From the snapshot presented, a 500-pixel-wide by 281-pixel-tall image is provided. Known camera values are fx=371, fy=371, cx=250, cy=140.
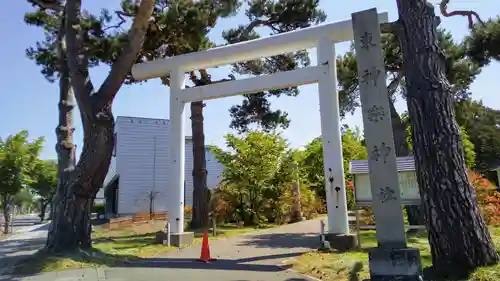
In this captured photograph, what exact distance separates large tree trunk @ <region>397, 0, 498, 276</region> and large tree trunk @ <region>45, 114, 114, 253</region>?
24.2ft

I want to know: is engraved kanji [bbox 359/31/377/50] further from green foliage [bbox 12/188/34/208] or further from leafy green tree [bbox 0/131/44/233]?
green foliage [bbox 12/188/34/208]

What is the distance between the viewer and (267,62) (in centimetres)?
1619

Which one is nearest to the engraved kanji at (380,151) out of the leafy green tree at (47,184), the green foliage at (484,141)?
the green foliage at (484,141)

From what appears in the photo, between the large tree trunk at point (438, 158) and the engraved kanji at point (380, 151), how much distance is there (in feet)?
1.89

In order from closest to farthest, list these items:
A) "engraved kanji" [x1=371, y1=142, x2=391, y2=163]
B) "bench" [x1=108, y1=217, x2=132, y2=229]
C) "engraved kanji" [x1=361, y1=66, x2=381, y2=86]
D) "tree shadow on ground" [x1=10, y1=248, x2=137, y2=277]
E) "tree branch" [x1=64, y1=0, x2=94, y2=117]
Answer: "engraved kanji" [x1=371, y1=142, x2=391, y2=163] → "engraved kanji" [x1=361, y1=66, x2=381, y2=86] → "tree shadow on ground" [x1=10, y1=248, x2=137, y2=277] → "tree branch" [x1=64, y1=0, x2=94, y2=117] → "bench" [x1=108, y1=217, x2=132, y2=229]

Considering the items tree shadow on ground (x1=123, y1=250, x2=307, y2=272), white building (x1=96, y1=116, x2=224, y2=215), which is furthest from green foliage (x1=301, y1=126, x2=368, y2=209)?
tree shadow on ground (x1=123, y1=250, x2=307, y2=272)

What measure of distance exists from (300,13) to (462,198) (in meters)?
11.0

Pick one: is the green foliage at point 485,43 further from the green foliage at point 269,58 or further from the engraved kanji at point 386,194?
the engraved kanji at point 386,194

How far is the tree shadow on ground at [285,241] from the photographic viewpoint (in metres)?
10.4

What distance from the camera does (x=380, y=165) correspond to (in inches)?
234

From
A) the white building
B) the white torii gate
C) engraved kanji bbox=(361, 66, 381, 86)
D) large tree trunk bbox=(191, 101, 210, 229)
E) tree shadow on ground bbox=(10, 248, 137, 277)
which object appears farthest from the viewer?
the white building

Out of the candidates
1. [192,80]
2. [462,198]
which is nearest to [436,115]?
[462,198]

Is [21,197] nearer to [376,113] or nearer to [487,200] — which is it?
[487,200]

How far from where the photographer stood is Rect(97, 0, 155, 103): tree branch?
9.93 m
